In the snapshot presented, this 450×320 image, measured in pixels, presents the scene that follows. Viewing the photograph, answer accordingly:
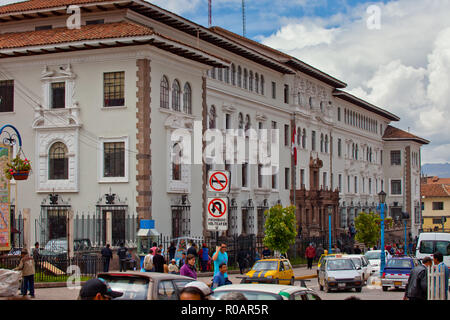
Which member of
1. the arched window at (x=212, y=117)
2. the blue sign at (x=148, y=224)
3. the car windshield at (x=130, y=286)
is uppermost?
the arched window at (x=212, y=117)

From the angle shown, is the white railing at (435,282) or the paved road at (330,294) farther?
the paved road at (330,294)

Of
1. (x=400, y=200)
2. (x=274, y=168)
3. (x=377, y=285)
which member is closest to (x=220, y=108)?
(x=274, y=168)

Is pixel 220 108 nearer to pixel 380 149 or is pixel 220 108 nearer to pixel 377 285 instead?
pixel 377 285

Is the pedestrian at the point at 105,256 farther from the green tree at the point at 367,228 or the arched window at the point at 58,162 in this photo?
the green tree at the point at 367,228

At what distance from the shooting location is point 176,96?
42.1 metres

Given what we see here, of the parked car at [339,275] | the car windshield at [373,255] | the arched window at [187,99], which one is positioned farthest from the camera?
the arched window at [187,99]

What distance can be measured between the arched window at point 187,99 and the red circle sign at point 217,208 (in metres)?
24.5

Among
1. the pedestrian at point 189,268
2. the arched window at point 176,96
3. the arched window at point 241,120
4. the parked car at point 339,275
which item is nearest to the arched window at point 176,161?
the arched window at point 176,96

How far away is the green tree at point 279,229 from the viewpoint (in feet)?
146

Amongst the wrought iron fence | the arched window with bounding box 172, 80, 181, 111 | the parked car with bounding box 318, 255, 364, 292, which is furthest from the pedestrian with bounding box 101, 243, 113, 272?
the arched window with bounding box 172, 80, 181, 111

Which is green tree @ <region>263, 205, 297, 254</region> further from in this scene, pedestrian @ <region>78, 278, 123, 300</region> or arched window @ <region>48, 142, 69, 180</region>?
pedestrian @ <region>78, 278, 123, 300</region>

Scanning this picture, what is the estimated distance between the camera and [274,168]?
59812mm
